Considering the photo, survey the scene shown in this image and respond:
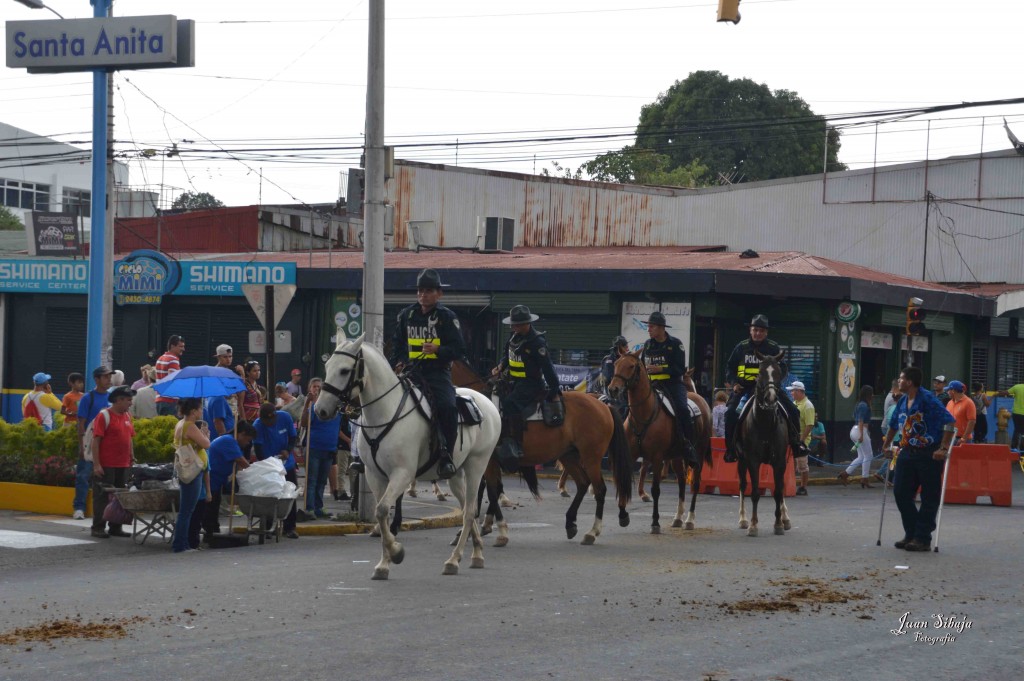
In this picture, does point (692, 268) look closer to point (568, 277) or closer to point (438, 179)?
point (568, 277)

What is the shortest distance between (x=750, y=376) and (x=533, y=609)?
727 cm

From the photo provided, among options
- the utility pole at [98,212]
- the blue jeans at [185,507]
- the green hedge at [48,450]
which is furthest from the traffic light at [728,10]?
the utility pole at [98,212]

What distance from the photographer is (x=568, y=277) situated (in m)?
28.4

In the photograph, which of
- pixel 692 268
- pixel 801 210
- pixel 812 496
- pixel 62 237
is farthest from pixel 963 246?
pixel 62 237

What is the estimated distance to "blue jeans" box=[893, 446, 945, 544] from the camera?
13.9 metres

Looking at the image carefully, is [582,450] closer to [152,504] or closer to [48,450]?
[152,504]

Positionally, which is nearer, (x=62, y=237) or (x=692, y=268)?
(x=692, y=268)

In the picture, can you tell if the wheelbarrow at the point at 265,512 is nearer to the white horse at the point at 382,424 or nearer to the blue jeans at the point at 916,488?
the white horse at the point at 382,424

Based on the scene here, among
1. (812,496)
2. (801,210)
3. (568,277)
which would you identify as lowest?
(812,496)

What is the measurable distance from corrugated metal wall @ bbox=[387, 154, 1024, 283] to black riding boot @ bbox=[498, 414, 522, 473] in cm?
2916

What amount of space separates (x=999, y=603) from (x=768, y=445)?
5.74 metres

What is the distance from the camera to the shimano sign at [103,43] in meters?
20.2

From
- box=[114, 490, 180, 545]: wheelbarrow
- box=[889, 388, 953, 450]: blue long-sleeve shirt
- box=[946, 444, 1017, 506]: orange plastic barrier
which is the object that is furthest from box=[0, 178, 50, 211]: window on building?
box=[889, 388, 953, 450]: blue long-sleeve shirt

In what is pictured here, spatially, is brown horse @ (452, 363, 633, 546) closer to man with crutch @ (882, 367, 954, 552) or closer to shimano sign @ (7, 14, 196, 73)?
man with crutch @ (882, 367, 954, 552)
